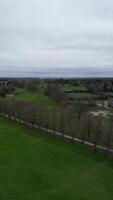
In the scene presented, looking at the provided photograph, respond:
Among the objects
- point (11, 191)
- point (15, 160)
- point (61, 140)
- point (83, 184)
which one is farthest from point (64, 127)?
point (11, 191)

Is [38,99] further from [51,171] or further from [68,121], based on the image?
[51,171]

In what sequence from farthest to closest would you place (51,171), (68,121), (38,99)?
(38,99)
(68,121)
(51,171)

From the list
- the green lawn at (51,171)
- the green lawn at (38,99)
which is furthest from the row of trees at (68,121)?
the green lawn at (38,99)

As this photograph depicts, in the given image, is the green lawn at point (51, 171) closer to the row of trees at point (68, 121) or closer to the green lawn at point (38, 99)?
the row of trees at point (68, 121)

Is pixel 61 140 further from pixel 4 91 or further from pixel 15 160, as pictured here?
pixel 4 91

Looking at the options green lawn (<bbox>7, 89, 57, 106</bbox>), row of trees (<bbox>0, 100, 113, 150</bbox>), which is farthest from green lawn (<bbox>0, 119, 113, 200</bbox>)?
green lawn (<bbox>7, 89, 57, 106</bbox>)

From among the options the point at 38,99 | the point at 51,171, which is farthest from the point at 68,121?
the point at 38,99
